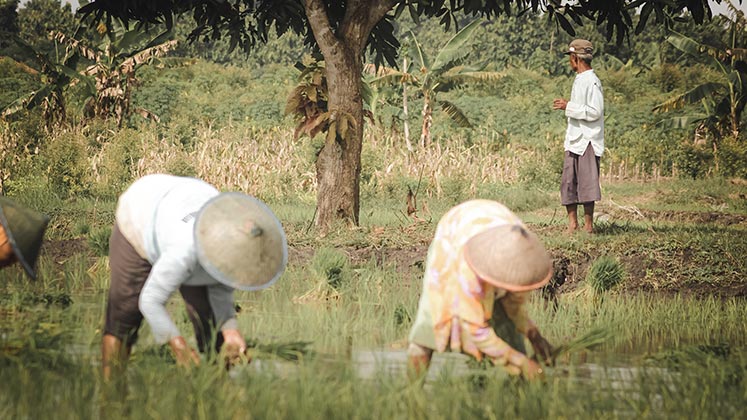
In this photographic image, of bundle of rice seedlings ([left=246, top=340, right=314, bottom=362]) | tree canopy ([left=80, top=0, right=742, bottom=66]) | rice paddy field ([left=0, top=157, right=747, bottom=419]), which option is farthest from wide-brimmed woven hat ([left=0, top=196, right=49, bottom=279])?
tree canopy ([left=80, top=0, right=742, bottom=66])

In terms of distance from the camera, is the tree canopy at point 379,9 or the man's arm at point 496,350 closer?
the man's arm at point 496,350

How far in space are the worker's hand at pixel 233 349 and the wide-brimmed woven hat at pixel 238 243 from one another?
0.35m

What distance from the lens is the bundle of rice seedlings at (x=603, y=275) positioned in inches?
352

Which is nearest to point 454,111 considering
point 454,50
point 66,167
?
point 454,50

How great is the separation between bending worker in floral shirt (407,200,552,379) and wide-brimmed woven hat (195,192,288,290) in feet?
2.27

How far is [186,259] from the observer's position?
15.3 ft

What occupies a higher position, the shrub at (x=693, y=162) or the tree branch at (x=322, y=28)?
the tree branch at (x=322, y=28)

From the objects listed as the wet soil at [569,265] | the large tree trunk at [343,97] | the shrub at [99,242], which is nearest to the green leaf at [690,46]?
the large tree trunk at [343,97]

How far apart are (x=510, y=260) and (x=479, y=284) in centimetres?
24

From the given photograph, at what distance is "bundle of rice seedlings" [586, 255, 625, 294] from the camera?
29.3 ft

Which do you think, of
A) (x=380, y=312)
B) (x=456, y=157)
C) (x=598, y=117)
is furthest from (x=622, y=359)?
(x=456, y=157)

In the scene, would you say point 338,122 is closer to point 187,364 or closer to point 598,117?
point 598,117

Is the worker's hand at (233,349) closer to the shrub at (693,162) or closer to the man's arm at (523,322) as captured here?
the man's arm at (523,322)

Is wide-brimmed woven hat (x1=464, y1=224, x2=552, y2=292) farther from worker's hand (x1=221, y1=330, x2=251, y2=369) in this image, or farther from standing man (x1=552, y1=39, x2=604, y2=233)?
standing man (x1=552, y1=39, x2=604, y2=233)
